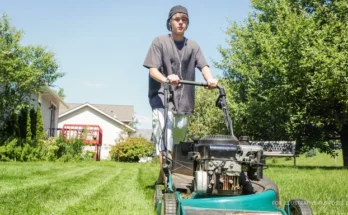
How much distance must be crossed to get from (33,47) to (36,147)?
5905 mm

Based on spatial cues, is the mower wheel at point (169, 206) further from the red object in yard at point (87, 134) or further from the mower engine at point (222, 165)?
the red object in yard at point (87, 134)

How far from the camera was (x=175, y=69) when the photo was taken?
5.31m

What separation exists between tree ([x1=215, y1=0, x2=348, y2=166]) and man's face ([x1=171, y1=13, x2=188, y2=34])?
14.8m

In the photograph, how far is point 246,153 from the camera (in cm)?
358

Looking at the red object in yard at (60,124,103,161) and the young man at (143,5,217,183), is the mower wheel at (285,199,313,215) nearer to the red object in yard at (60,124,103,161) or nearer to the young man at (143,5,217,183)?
the young man at (143,5,217,183)

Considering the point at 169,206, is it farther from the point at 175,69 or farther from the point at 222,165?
the point at 175,69

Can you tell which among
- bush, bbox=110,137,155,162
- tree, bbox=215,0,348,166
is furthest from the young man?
bush, bbox=110,137,155,162

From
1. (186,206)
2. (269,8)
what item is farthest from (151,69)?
(269,8)

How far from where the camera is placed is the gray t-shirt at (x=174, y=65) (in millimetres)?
5180

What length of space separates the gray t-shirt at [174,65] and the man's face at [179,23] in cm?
17

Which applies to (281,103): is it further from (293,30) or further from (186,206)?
(186,206)

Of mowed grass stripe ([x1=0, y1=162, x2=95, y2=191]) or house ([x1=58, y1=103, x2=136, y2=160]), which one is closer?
mowed grass stripe ([x1=0, y1=162, x2=95, y2=191])

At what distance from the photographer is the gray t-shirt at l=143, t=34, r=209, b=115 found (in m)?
5.18

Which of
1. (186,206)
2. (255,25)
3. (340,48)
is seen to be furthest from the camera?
(255,25)
